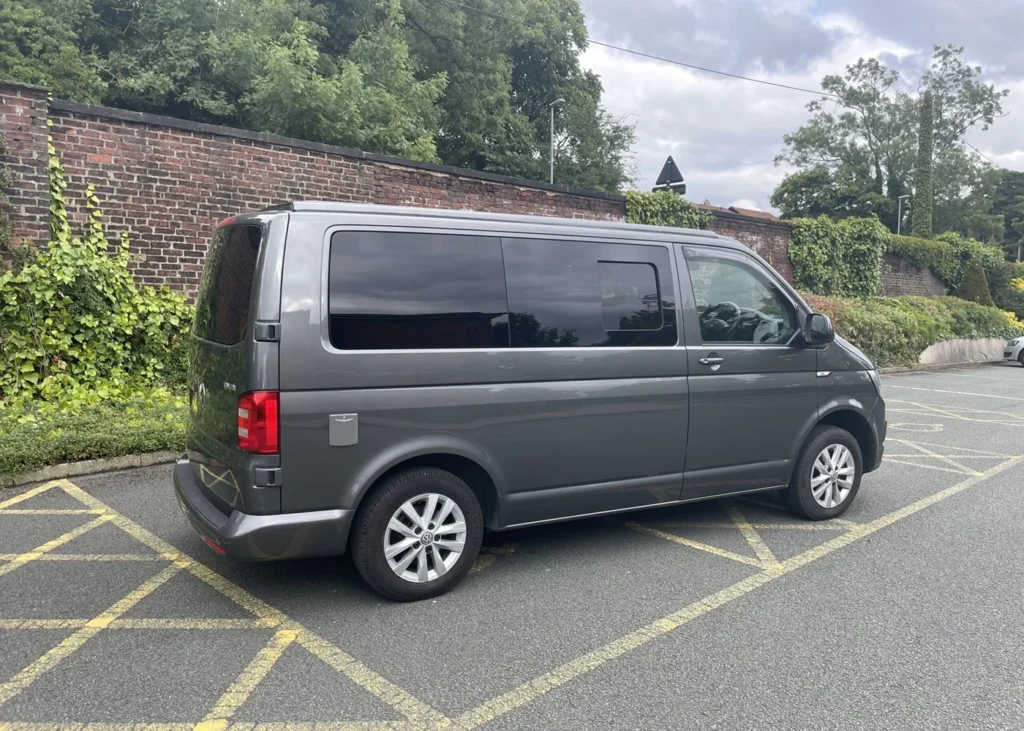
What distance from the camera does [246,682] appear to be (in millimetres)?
2984

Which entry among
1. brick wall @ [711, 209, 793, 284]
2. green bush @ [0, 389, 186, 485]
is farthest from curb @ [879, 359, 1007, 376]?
green bush @ [0, 389, 186, 485]

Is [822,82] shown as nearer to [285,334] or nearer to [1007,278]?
[1007,278]

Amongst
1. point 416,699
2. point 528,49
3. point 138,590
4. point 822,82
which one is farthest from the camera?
point 822,82

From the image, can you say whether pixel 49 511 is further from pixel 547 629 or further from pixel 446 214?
pixel 547 629

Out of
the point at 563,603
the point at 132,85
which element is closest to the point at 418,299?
the point at 563,603

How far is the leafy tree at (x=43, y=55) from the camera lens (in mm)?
17750

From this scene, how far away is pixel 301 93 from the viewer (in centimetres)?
1389

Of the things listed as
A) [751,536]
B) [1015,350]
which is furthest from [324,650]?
[1015,350]

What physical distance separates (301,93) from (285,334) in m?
11.9

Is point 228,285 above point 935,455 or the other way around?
above

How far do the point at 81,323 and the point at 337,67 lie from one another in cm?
1484

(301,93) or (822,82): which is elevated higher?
(822,82)

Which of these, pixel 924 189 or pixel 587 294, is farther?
pixel 924 189

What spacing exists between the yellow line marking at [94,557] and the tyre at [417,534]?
1.51m
